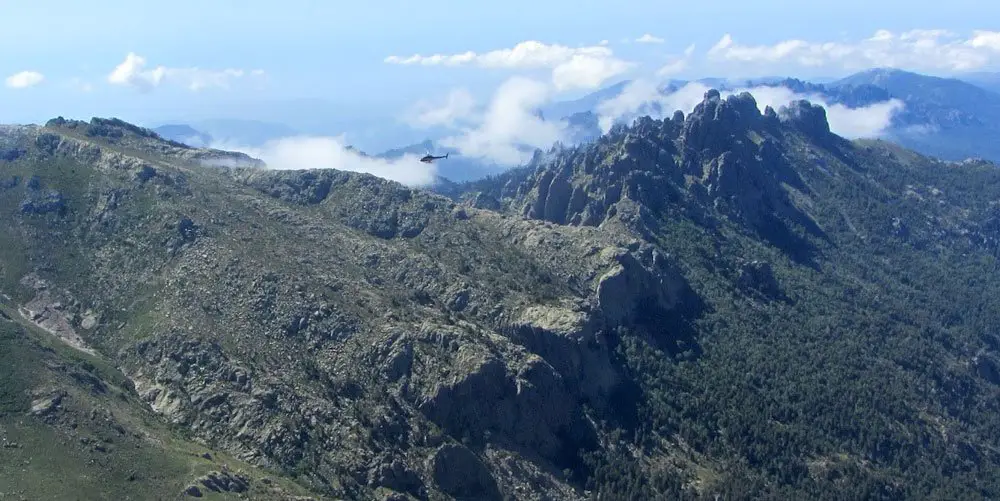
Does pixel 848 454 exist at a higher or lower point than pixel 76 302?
lower

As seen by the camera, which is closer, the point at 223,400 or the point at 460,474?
the point at 460,474

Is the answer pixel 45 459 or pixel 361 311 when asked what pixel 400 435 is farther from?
pixel 45 459

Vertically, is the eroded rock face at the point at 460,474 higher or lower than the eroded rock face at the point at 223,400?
lower

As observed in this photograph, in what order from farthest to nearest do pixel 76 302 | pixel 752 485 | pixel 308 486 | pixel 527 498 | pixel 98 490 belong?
1. pixel 76 302
2. pixel 752 485
3. pixel 527 498
4. pixel 308 486
5. pixel 98 490

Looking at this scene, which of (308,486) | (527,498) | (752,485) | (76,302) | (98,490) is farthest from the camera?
(76,302)

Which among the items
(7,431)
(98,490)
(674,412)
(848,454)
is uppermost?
(7,431)

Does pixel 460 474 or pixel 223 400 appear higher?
pixel 223 400

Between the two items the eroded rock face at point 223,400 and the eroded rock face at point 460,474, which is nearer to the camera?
the eroded rock face at point 460,474

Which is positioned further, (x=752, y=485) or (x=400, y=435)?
(x=752, y=485)

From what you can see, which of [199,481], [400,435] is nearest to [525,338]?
[400,435]

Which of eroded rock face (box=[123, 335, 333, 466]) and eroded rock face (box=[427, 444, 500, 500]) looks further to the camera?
eroded rock face (box=[123, 335, 333, 466])

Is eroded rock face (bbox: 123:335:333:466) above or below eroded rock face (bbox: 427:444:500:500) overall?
above
